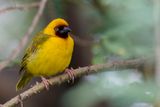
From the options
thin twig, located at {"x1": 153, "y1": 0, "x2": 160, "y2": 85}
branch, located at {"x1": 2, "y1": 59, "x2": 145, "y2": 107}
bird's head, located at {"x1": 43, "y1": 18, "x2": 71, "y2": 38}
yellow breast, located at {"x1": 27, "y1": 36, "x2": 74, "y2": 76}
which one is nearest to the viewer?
thin twig, located at {"x1": 153, "y1": 0, "x2": 160, "y2": 85}

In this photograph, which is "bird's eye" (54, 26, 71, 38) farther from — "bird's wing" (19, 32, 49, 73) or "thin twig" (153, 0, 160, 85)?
"thin twig" (153, 0, 160, 85)

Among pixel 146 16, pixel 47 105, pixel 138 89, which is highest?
pixel 47 105

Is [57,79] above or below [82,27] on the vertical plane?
below

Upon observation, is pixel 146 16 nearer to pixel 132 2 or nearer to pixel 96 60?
pixel 132 2

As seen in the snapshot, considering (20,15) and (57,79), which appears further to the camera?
(20,15)

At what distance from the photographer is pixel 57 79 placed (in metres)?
2.86

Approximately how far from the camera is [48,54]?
3535mm

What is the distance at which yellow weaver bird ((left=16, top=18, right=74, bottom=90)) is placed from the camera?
3535mm

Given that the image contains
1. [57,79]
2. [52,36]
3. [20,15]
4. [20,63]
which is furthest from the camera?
[52,36]

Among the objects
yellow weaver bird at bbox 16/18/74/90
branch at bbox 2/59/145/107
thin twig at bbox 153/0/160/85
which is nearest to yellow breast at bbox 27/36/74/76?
yellow weaver bird at bbox 16/18/74/90

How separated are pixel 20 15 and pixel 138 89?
2267 mm

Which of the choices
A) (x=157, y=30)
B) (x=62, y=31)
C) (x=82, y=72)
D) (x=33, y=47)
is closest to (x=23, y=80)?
(x=33, y=47)

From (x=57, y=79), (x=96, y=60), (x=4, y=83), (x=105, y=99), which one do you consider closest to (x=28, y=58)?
(x=4, y=83)

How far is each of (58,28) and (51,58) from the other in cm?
44
